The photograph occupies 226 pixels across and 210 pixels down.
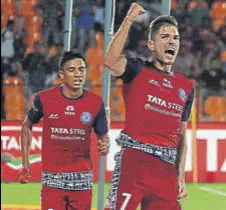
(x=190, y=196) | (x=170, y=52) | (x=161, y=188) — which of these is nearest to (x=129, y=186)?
(x=161, y=188)

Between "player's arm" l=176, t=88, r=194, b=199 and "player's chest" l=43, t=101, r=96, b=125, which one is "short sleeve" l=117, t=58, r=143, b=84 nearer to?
"player's arm" l=176, t=88, r=194, b=199

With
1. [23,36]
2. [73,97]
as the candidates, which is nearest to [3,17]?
[23,36]

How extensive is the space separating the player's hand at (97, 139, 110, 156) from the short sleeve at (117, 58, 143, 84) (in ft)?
4.12

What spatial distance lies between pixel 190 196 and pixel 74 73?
7.02 metres

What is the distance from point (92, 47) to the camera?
20.0 metres

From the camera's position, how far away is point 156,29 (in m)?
6.31

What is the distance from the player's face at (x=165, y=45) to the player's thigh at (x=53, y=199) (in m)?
1.81

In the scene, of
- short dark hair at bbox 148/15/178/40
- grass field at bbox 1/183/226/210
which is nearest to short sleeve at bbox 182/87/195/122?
short dark hair at bbox 148/15/178/40

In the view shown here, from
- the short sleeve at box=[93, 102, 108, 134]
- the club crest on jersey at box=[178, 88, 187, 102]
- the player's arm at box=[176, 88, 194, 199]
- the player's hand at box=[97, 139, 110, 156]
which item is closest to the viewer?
the club crest on jersey at box=[178, 88, 187, 102]

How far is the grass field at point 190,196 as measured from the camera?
13264mm

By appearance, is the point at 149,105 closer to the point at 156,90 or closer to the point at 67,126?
the point at 156,90

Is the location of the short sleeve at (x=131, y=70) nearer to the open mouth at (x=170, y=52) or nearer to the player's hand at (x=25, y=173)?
the open mouth at (x=170, y=52)

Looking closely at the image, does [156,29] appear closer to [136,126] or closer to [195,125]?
[136,126]

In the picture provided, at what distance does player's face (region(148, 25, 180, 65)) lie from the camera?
6230 millimetres
